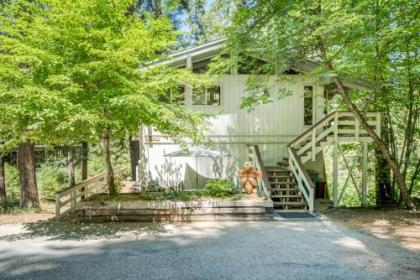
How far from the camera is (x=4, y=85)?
644 cm

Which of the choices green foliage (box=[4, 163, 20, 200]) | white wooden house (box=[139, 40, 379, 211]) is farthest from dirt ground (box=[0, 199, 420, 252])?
green foliage (box=[4, 163, 20, 200])

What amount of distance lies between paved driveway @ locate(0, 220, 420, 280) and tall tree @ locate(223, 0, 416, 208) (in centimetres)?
419

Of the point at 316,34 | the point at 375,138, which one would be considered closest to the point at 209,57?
the point at 316,34

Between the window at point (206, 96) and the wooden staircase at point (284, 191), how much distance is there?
3.10 metres

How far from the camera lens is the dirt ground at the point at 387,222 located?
7258mm

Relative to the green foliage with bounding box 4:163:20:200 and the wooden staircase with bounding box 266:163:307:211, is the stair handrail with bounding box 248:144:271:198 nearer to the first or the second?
the wooden staircase with bounding box 266:163:307:211

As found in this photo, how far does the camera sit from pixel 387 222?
8758mm

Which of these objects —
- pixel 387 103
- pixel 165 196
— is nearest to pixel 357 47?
pixel 387 103

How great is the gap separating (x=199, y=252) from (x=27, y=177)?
812 cm

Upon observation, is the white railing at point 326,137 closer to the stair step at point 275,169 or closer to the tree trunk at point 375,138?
the stair step at point 275,169

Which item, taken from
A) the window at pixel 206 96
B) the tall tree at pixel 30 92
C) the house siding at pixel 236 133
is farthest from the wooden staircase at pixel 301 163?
the tall tree at pixel 30 92

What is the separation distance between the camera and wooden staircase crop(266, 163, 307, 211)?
1012cm

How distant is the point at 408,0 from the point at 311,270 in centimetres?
720

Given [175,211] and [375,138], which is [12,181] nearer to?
[175,211]
